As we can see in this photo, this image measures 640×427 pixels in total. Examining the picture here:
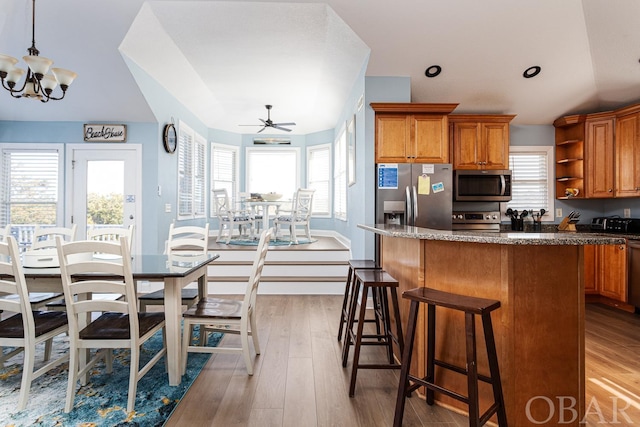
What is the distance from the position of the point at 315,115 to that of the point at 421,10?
368cm

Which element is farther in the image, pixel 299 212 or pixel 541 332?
pixel 299 212

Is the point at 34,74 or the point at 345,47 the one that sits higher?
the point at 345,47

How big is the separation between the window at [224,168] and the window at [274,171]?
1.06ft

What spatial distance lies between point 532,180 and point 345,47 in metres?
3.34

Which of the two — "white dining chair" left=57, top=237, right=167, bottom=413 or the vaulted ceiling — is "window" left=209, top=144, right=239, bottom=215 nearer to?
the vaulted ceiling

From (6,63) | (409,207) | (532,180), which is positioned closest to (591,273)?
(532,180)

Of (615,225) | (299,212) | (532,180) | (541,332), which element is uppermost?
(532,180)

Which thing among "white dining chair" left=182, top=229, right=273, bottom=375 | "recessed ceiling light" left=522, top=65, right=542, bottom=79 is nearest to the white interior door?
"white dining chair" left=182, top=229, right=273, bottom=375

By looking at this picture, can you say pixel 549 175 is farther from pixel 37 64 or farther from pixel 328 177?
pixel 37 64

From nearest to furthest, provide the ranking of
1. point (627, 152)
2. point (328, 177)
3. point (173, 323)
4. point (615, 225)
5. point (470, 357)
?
point (470, 357), point (173, 323), point (627, 152), point (615, 225), point (328, 177)

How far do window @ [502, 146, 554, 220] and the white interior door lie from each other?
5.27 m

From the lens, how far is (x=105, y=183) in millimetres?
4738

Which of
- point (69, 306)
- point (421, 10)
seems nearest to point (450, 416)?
point (69, 306)

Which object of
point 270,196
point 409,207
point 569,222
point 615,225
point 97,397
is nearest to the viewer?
point 97,397
